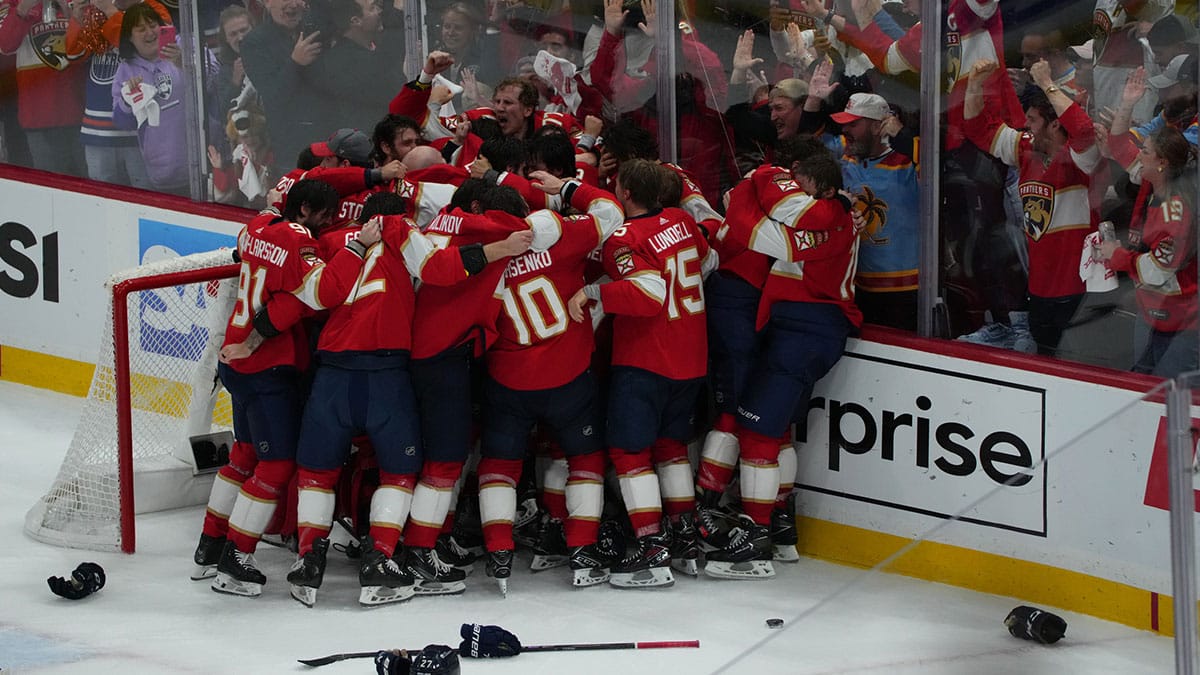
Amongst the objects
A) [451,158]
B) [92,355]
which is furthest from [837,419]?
[92,355]

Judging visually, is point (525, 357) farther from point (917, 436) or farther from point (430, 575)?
point (917, 436)

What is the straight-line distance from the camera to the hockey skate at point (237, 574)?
4.79 m

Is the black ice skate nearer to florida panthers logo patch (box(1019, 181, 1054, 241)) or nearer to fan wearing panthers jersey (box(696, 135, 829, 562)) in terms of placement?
fan wearing panthers jersey (box(696, 135, 829, 562))

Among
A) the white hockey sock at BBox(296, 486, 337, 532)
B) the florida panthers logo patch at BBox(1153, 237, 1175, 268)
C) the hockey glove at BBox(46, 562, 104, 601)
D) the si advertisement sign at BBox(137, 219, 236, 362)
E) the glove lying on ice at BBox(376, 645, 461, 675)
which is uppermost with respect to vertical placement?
the florida panthers logo patch at BBox(1153, 237, 1175, 268)

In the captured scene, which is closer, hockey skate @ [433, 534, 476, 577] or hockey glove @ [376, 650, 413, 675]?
hockey glove @ [376, 650, 413, 675]

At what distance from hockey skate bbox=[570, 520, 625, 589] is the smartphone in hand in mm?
3193

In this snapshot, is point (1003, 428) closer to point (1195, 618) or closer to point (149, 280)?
point (1195, 618)

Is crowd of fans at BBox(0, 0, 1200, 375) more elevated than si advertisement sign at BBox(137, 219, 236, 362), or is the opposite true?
crowd of fans at BBox(0, 0, 1200, 375)

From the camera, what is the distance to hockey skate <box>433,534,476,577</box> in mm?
4996

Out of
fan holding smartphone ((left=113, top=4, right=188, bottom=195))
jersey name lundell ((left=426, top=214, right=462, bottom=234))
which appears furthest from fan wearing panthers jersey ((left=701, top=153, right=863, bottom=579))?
fan holding smartphone ((left=113, top=4, right=188, bottom=195))

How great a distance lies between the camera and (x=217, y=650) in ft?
14.4

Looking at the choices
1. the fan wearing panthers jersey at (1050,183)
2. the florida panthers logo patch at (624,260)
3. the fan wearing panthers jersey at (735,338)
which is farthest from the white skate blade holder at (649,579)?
the fan wearing panthers jersey at (1050,183)

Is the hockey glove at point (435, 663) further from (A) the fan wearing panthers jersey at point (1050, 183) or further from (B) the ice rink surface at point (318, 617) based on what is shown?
(A) the fan wearing panthers jersey at point (1050, 183)

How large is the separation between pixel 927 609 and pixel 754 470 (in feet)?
7.64
